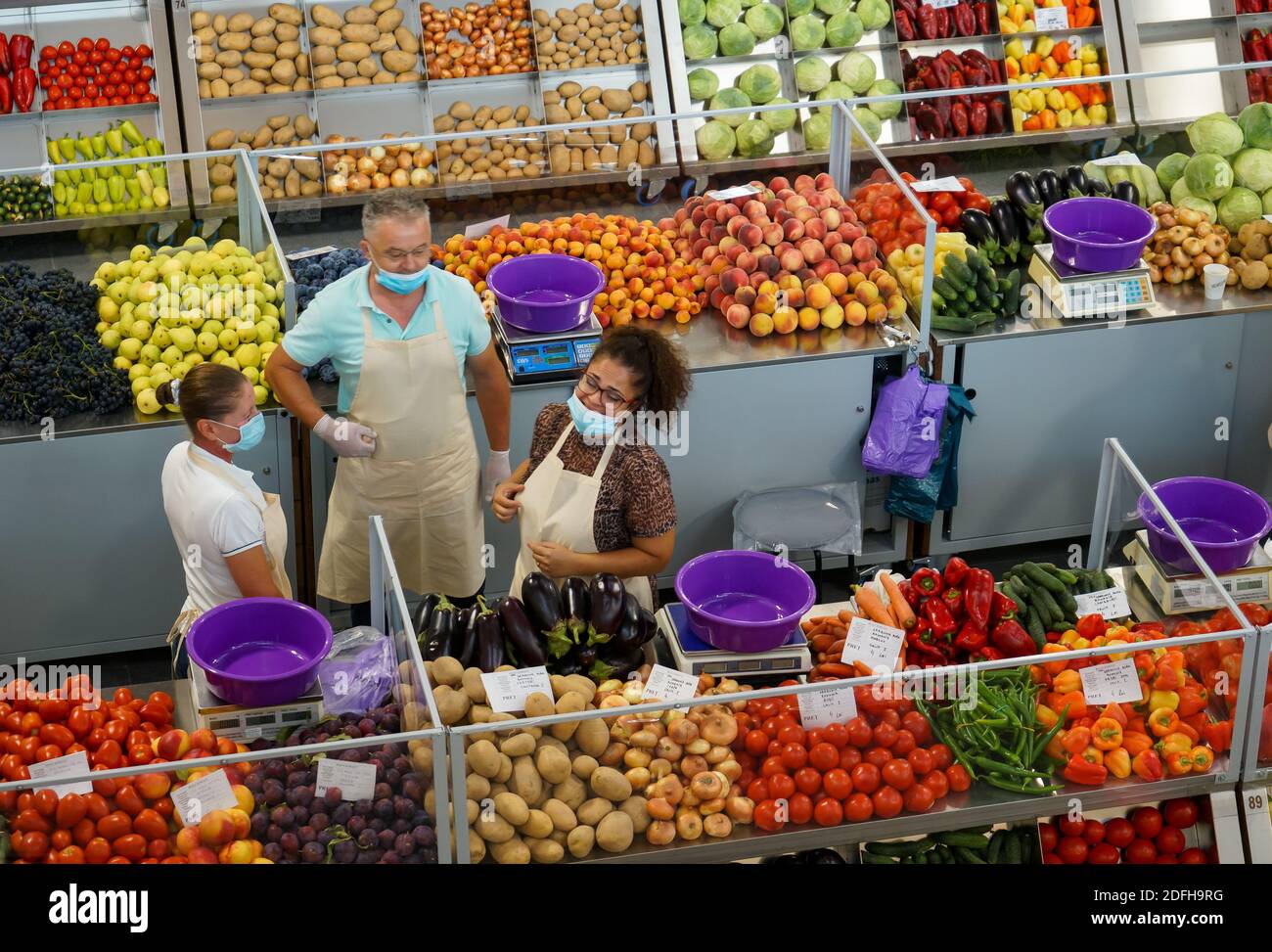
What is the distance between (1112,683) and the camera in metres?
3.73

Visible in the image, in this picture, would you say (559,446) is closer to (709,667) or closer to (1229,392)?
(709,667)

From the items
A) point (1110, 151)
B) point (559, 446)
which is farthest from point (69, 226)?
point (1110, 151)

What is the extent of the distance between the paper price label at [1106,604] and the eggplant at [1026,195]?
218 cm

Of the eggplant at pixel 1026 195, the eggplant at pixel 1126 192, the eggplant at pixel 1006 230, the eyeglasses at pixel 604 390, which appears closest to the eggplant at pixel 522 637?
the eyeglasses at pixel 604 390

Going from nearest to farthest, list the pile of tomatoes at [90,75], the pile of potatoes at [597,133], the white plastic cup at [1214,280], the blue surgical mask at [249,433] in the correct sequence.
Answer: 1. the blue surgical mask at [249,433]
2. the white plastic cup at [1214,280]
3. the pile of potatoes at [597,133]
4. the pile of tomatoes at [90,75]

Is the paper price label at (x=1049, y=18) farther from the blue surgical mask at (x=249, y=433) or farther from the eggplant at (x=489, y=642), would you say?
the eggplant at (x=489, y=642)

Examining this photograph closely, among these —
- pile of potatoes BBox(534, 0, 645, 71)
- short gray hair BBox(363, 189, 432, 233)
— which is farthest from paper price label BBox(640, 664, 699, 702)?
pile of potatoes BBox(534, 0, 645, 71)

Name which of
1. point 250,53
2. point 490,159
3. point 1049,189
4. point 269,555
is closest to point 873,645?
point 269,555

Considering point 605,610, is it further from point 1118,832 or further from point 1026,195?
point 1026,195

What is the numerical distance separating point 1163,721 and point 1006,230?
2681mm

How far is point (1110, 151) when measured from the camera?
21.2ft

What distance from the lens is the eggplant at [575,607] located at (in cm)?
385

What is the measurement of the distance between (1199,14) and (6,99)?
5.91m
